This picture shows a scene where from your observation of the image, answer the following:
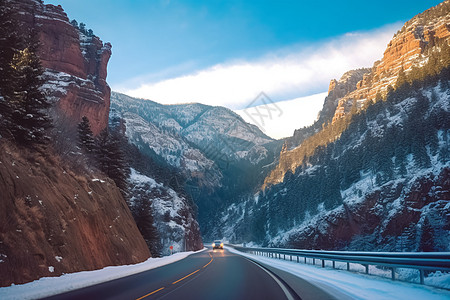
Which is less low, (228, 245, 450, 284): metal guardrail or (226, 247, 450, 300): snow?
(228, 245, 450, 284): metal guardrail

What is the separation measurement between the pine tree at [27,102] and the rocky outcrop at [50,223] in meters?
1.28

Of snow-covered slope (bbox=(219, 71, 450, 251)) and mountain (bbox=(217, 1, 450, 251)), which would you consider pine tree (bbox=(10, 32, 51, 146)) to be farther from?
snow-covered slope (bbox=(219, 71, 450, 251))

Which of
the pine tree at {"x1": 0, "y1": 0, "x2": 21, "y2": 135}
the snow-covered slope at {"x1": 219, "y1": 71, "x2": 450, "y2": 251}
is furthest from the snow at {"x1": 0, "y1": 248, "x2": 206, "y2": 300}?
the snow-covered slope at {"x1": 219, "y1": 71, "x2": 450, "y2": 251}

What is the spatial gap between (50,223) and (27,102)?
8.38 metres

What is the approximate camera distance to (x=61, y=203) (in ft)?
52.0

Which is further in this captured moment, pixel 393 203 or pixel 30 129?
pixel 393 203

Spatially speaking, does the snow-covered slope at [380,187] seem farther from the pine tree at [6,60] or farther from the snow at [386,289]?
the pine tree at [6,60]

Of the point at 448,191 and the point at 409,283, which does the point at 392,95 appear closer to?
the point at 448,191

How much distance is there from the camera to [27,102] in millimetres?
18234

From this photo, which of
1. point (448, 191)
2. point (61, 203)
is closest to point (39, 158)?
point (61, 203)

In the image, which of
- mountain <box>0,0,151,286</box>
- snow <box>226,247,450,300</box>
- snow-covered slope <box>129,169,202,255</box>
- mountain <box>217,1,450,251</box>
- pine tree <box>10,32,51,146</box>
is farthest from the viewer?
mountain <box>217,1,450,251</box>

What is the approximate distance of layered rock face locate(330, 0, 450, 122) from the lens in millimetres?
145125

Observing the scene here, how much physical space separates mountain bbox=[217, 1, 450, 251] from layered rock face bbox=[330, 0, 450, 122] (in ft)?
1.84

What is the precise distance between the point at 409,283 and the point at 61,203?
15.1 m
